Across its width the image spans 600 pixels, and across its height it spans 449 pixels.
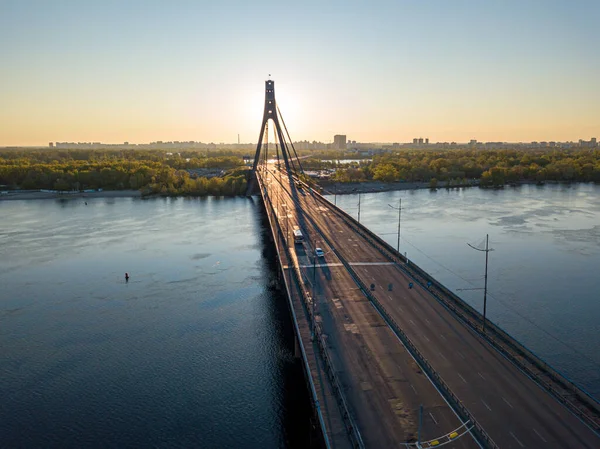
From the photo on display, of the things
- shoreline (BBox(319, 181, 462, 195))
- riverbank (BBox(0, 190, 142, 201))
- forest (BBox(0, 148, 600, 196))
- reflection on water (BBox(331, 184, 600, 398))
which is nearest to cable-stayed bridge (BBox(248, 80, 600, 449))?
reflection on water (BBox(331, 184, 600, 398))

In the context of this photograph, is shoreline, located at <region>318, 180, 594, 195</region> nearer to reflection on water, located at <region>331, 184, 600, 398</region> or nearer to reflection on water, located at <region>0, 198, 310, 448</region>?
reflection on water, located at <region>331, 184, 600, 398</region>

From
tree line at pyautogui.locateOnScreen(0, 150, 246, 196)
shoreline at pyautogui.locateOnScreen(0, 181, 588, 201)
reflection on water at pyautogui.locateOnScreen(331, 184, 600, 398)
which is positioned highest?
tree line at pyautogui.locateOnScreen(0, 150, 246, 196)

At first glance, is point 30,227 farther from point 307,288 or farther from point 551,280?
point 551,280

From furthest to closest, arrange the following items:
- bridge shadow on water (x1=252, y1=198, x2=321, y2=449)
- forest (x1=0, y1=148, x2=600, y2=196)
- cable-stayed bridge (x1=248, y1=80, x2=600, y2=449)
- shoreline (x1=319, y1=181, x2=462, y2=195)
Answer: shoreline (x1=319, y1=181, x2=462, y2=195), forest (x1=0, y1=148, x2=600, y2=196), bridge shadow on water (x1=252, y1=198, x2=321, y2=449), cable-stayed bridge (x1=248, y1=80, x2=600, y2=449)

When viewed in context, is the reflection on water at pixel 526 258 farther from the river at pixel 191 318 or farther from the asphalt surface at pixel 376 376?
the asphalt surface at pixel 376 376

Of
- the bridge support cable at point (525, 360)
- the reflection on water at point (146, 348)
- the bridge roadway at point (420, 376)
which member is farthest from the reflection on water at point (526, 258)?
the reflection on water at point (146, 348)

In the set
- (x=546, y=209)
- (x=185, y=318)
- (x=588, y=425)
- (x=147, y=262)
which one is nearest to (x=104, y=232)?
(x=147, y=262)

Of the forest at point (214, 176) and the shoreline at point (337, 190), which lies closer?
the shoreline at point (337, 190)
